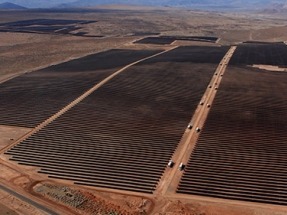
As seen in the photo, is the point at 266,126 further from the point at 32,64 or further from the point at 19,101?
the point at 32,64

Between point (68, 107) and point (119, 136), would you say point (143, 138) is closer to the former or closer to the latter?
point (119, 136)

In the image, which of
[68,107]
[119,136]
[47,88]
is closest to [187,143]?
[119,136]

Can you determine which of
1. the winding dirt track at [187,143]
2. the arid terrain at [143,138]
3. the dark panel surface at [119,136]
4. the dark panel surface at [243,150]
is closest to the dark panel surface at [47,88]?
the arid terrain at [143,138]

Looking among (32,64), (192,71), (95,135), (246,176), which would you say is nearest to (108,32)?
(32,64)

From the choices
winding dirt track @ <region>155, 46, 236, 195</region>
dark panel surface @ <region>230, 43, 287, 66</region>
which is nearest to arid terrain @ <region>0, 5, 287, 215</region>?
winding dirt track @ <region>155, 46, 236, 195</region>

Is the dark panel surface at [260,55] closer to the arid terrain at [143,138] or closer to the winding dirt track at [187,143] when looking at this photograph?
the arid terrain at [143,138]

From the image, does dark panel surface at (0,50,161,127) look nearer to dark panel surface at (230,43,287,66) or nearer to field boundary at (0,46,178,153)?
field boundary at (0,46,178,153)
